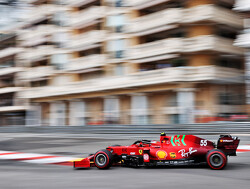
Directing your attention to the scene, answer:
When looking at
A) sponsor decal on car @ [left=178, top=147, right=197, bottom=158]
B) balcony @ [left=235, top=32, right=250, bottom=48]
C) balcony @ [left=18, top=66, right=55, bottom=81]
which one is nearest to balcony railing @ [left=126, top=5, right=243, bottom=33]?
balcony @ [left=235, top=32, right=250, bottom=48]

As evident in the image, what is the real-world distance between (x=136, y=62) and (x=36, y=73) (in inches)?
555

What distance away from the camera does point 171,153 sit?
7.16 metres

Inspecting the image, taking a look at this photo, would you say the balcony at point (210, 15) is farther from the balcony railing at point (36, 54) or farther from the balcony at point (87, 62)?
the balcony railing at point (36, 54)

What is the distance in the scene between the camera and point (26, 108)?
38.0 m

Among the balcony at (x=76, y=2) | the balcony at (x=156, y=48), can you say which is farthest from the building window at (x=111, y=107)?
the balcony at (x=76, y=2)

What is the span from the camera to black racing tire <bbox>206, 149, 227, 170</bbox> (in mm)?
6812

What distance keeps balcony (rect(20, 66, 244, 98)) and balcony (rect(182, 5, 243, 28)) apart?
8.97 feet

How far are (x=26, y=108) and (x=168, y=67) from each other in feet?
60.6

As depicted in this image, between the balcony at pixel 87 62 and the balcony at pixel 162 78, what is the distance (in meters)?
1.53

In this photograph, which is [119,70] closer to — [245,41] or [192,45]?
[192,45]

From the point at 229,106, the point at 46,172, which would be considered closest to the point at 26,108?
the point at 229,106


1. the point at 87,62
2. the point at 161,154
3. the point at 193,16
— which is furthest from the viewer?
the point at 87,62

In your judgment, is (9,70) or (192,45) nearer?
A: (192,45)

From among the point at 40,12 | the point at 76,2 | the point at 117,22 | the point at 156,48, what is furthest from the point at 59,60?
the point at 156,48
